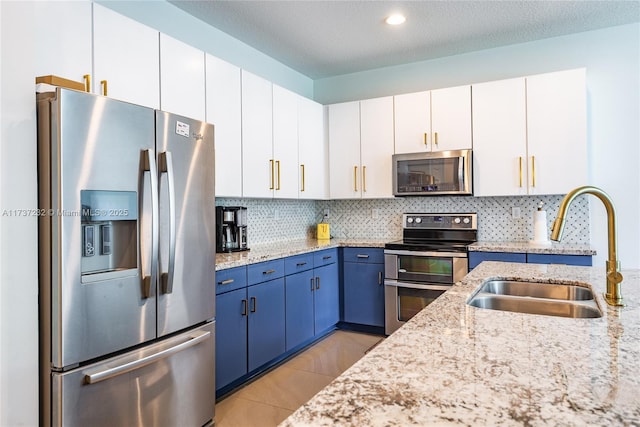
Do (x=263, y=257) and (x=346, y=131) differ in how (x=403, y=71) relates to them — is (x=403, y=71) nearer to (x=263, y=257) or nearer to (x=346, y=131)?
(x=346, y=131)

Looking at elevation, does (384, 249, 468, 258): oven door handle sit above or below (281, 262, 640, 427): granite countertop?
below

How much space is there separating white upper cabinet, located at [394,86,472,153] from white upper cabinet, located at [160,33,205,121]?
1974mm

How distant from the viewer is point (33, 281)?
5.21 feet

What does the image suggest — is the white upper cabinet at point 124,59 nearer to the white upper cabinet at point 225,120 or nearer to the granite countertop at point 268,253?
the white upper cabinet at point 225,120

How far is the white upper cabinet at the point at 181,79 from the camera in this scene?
96.3 inches

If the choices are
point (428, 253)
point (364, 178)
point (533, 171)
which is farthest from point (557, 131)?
point (364, 178)

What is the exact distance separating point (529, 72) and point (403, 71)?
1178mm

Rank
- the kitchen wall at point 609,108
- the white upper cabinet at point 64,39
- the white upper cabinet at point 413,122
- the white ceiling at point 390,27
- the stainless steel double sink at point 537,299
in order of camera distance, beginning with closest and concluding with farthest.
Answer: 1. the stainless steel double sink at point 537,299
2. the white upper cabinet at point 64,39
3. the white ceiling at point 390,27
4. the kitchen wall at point 609,108
5. the white upper cabinet at point 413,122

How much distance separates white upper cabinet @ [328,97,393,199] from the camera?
4051 mm

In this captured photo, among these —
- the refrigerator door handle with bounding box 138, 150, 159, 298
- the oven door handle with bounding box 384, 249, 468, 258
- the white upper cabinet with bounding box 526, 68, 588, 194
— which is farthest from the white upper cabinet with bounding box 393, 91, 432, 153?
the refrigerator door handle with bounding box 138, 150, 159, 298

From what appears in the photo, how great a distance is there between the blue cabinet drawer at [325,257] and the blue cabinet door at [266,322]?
0.56 m

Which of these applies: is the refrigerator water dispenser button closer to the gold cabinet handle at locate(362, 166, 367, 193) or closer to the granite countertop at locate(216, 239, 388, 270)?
the granite countertop at locate(216, 239, 388, 270)

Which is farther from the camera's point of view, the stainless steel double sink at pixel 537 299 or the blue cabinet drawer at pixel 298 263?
the blue cabinet drawer at pixel 298 263

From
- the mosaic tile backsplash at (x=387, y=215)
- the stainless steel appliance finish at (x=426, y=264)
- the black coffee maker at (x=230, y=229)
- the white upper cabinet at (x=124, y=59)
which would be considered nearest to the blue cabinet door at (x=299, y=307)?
the black coffee maker at (x=230, y=229)
